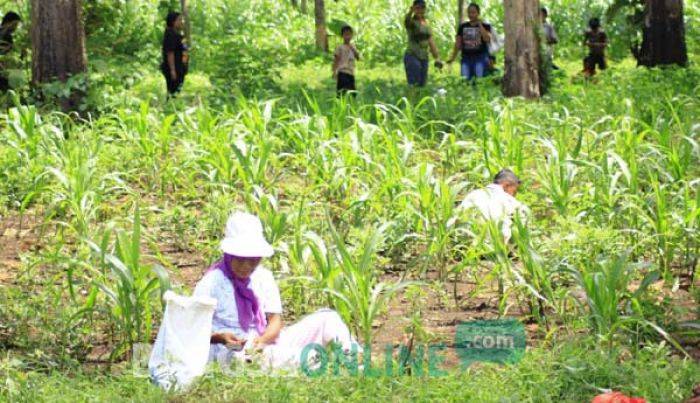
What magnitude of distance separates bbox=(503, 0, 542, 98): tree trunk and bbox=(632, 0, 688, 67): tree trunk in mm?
2945

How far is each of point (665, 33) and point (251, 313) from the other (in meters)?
12.1

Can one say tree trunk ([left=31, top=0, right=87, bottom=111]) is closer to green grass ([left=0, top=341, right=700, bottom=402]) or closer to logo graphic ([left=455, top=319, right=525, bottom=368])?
logo graphic ([left=455, top=319, right=525, bottom=368])

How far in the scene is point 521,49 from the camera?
15.7 m

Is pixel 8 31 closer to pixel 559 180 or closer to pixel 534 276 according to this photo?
pixel 559 180

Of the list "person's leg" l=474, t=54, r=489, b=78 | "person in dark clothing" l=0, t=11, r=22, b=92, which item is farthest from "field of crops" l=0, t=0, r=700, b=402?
"person's leg" l=474, t=54, r=489, b=78

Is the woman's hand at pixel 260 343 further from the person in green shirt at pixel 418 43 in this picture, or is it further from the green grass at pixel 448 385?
the person in green shirt at pixel 418 43

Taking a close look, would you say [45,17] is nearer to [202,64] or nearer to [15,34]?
[15,34]

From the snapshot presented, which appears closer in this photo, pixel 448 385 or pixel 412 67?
pixel 448 385

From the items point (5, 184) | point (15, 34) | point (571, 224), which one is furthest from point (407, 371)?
point (15, 34)

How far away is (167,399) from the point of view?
6375mm

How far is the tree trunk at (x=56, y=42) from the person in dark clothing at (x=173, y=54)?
5.36 feet

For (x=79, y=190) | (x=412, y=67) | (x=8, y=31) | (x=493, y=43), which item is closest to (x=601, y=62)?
(x=493, y=43)

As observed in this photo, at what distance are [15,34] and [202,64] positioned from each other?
14.4 feet

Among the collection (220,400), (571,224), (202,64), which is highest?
(202,64)
